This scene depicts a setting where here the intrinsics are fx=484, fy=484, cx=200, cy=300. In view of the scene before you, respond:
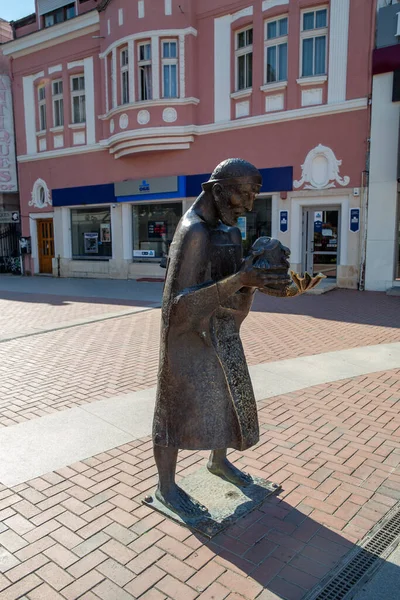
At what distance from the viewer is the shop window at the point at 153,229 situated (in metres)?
16.7

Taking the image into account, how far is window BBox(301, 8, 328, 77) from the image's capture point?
43.6 ft

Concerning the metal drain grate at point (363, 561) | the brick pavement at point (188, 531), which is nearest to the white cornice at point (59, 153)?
the brick pavement at point (188, 531)

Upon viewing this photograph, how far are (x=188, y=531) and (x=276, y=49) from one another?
1431 centimetres

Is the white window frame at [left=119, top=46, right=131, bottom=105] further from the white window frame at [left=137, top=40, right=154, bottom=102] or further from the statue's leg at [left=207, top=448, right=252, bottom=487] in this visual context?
the statue's leg at [left=207, top=448, right=252, bottom=487]

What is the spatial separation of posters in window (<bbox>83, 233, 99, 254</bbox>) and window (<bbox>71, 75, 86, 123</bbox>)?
4267 millimetres

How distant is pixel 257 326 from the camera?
873 centimetres

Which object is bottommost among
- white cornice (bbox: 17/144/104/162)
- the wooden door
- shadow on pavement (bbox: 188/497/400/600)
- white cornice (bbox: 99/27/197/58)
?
shadow on pavement (bbox: 188/497/400/600)

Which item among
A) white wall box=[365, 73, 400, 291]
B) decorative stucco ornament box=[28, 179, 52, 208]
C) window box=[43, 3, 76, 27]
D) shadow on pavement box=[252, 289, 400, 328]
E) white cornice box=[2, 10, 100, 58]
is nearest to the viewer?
shadow on pavement box=[252, 289, 400, 328]

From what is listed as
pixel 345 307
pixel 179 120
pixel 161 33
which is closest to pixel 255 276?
pixel 345 307

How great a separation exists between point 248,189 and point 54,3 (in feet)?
66.6

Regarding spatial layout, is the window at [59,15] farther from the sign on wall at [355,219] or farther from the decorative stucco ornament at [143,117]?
the sign on wall at [355,219]

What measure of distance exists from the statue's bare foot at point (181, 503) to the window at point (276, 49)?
44.5ft

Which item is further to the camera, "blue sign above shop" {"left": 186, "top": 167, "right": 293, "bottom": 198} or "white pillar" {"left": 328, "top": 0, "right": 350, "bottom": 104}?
"blue sign above shop" {"left": 186, "top": 167, "right": 293, "bottom": 198}

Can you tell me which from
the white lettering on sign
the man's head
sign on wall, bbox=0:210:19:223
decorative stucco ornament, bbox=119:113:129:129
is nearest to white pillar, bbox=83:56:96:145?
decorative stucco ornament, bbox=119:113:129:129
